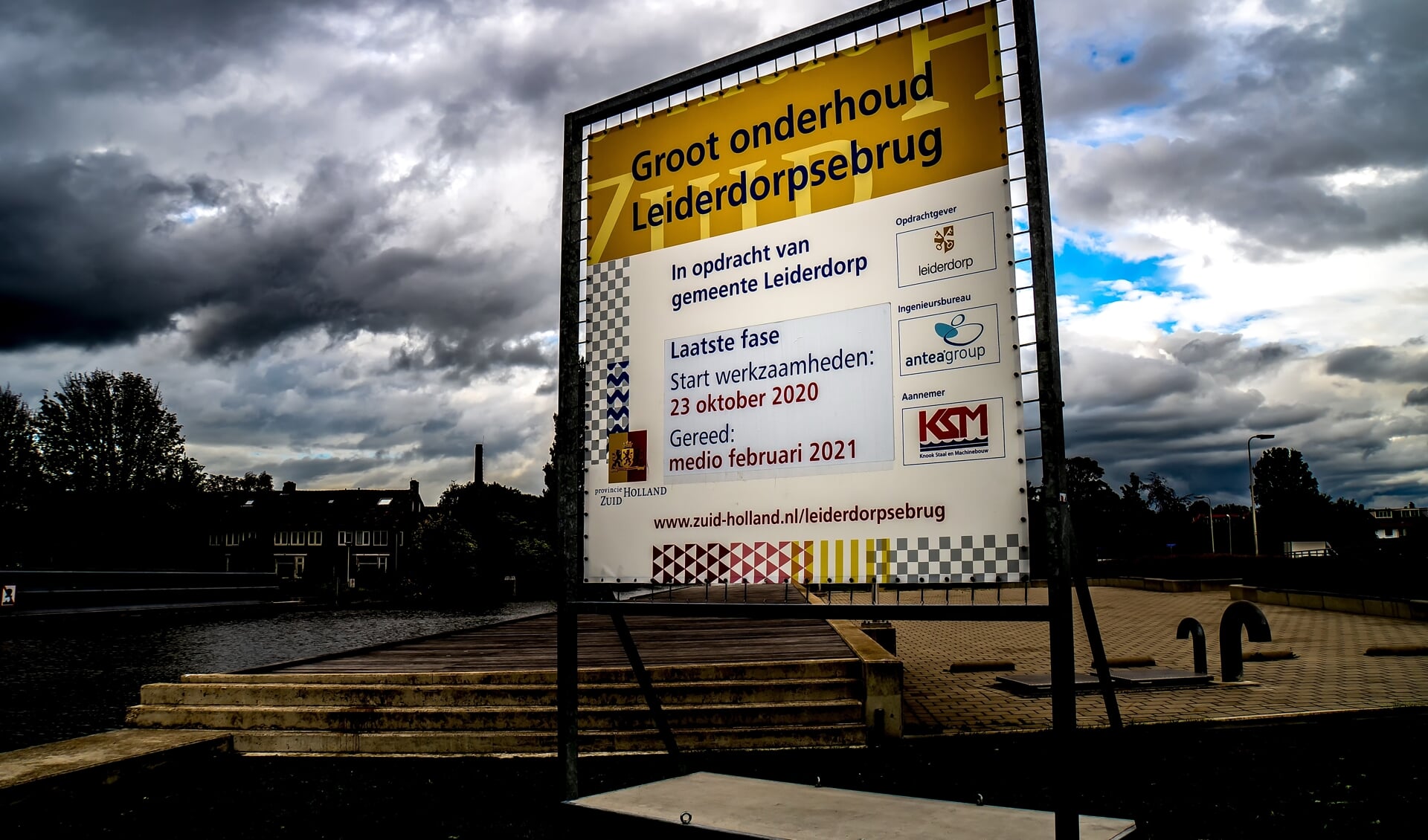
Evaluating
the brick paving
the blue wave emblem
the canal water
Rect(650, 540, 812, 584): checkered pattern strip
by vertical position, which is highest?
the blue wave emblem

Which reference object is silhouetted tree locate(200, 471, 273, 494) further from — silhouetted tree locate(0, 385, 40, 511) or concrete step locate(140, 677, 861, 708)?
concrete step locate(140, 677, 861, 708)

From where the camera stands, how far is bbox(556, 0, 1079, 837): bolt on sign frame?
11.1 feet

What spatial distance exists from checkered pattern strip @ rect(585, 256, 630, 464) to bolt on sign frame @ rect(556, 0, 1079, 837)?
12mm

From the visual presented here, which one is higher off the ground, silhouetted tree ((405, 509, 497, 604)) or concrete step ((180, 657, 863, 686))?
concrete step ((180, 657, 863, 686))

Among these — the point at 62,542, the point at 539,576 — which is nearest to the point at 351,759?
the point at 539,576

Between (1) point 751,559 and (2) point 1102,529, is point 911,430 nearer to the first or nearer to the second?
(1) point 751,559

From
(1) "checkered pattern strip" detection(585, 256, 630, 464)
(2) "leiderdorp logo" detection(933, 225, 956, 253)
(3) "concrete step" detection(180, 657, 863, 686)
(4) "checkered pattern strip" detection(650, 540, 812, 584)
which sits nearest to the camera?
(2) "leiderdorp logo" detection(933, 225, 956, 253)

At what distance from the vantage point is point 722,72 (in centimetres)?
432

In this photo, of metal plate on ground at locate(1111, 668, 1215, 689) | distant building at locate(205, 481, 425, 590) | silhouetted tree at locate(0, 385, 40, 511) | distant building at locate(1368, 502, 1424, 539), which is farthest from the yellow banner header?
distant building at locate(1368, 502, 1424, 539)

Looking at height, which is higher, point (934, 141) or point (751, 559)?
point (934, 141)

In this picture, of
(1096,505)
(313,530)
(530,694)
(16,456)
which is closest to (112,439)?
(16,456)

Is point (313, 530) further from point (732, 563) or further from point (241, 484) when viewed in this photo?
point (732, 563)

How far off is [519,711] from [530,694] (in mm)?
189

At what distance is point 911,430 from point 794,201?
123cm
